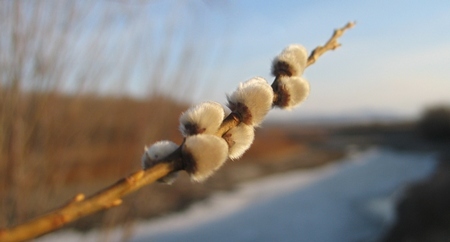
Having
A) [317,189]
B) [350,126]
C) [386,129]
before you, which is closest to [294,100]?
[317,189]

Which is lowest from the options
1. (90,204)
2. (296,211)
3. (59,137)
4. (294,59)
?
(90,204)

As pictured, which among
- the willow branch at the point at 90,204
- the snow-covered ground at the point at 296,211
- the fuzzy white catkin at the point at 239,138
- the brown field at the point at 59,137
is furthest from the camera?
the snow-covered ground at the point at 296,211

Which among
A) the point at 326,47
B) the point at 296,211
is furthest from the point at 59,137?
the point at 296,211

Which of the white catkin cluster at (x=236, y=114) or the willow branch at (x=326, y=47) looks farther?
the willow branch at (x=326, y=47)

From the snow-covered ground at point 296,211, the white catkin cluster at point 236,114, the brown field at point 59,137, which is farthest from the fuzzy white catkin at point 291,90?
the snow-covered ground at point 296,211

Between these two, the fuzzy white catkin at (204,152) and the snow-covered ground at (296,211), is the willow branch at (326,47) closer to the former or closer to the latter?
the fuzzy white catkin at (204,152)

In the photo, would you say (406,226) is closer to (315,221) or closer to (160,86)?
(315,221)

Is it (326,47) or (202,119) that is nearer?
(202,119)

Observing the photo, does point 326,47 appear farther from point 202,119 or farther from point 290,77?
point 202,119
